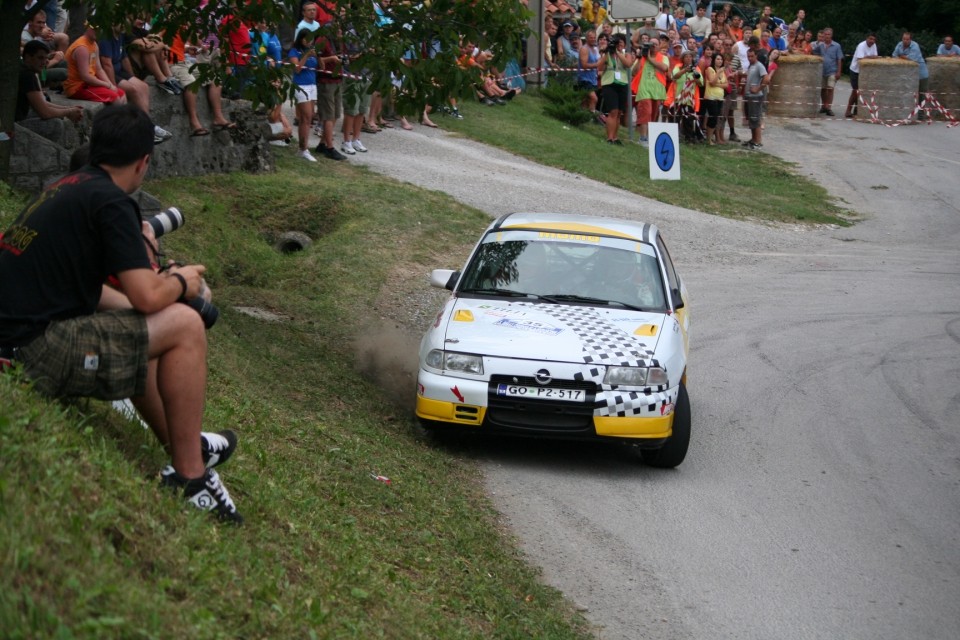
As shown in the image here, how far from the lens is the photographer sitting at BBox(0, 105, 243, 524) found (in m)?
4.76

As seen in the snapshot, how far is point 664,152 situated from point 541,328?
50.4ft

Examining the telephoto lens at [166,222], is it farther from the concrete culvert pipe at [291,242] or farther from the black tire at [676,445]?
the concrete culvert pipe at [291,242]

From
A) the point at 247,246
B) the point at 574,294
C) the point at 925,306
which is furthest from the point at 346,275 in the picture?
the point at 925,306

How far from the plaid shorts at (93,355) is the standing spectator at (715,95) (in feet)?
81.8

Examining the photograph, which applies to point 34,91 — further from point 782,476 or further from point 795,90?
point 795,90

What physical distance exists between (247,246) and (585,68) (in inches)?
665

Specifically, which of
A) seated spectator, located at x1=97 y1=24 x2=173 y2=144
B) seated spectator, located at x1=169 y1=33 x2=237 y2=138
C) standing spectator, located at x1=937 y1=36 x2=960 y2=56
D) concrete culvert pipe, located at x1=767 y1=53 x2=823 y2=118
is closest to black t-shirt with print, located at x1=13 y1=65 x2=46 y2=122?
seated spectator, located at x1=97 y1=24 x2=173 y2=144

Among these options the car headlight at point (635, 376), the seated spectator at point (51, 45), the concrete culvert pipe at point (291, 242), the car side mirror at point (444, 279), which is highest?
the seated spectator at point (51, 45)

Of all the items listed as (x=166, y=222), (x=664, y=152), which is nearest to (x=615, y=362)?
(x=166, y=222)

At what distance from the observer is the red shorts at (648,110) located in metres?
27.0

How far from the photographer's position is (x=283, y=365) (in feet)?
33.4

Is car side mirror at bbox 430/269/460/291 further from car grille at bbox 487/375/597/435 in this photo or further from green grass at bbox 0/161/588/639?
car grille at bbox 487/375/597/435

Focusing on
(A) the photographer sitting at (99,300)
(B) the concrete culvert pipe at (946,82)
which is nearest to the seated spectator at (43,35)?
(A) the photographer sitting at (99,300)

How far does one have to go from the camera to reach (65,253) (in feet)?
15.8
